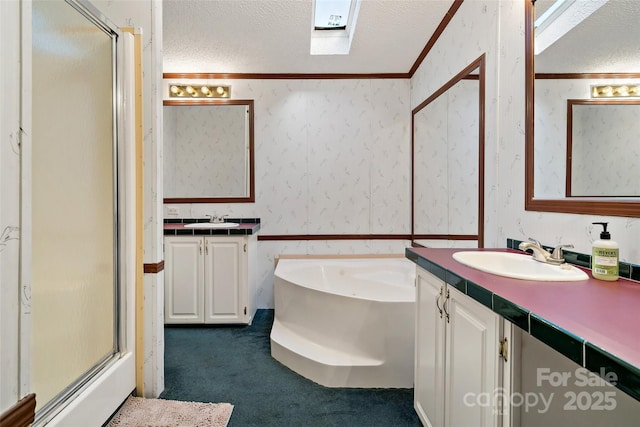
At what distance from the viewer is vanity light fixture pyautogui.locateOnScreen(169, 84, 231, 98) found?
137 inches

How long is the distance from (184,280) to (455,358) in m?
2.53

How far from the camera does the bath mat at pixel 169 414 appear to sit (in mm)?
1657

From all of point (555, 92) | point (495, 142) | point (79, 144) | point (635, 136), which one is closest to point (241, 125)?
point (79, 144)

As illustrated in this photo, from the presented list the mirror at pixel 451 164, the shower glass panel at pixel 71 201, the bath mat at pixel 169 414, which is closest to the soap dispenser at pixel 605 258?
the mirror at pixel 451 164

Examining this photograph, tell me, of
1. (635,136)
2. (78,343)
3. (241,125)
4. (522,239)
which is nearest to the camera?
(635,136)

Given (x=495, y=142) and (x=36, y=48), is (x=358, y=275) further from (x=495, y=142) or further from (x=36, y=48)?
(x=36, y=48)

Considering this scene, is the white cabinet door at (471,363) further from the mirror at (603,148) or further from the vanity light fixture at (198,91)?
the vanity light fixture at (198,91)

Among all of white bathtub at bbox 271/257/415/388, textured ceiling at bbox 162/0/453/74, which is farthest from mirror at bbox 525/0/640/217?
textured ceiling at bbox 162/0/453/74

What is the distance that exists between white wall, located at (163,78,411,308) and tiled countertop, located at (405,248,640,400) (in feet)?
7.77

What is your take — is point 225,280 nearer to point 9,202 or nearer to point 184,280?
point 184,280

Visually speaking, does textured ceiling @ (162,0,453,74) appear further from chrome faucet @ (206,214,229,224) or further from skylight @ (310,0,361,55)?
chrome faucet @ (206,214,229,224)

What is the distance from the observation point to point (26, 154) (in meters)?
1.01

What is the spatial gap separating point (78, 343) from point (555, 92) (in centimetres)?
231

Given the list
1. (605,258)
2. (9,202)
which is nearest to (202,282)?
(9,202)
